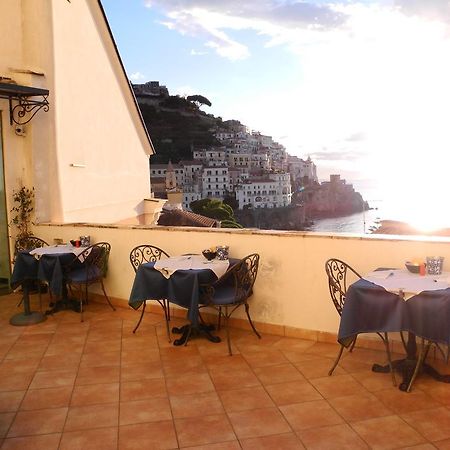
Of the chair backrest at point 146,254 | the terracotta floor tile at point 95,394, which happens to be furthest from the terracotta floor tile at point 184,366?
the chair backrest at point 146,254

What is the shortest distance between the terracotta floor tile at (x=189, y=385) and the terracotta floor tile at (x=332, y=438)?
2.86 ft

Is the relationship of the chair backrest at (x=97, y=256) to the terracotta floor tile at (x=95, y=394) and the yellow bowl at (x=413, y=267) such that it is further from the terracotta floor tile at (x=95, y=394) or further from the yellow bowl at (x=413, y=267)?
the yellow bowl at (x=413, y=267)

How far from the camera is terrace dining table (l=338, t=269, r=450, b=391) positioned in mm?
2936

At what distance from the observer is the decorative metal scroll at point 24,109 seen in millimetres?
6315

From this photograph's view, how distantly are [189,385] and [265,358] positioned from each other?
788 mm

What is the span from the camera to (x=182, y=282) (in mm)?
3984

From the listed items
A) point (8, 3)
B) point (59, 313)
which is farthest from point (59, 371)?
point (8, 3)

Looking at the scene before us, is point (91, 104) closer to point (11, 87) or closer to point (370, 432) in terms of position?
point (11, 87)

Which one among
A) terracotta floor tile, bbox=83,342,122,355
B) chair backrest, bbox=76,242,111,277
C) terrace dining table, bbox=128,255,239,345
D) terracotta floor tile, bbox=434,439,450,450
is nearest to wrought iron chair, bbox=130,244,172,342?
chair backrest, bbox=76,242,111,277

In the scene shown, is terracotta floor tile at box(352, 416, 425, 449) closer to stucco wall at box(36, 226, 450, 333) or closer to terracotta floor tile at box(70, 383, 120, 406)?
stucco wall at box(36, 226, 450, 333)

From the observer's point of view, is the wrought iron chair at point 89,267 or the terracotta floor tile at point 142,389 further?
the wrought iron chair at point 89,267

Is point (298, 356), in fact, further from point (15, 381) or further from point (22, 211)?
point (22, 211)

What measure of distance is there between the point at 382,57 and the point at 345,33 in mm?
2401

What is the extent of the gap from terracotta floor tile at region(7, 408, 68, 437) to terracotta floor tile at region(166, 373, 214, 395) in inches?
29.6
